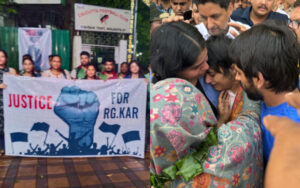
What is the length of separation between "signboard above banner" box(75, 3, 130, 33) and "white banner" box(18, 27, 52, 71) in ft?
0.47

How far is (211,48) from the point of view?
0.67 m

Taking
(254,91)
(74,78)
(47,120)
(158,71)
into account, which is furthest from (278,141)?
(47,120)

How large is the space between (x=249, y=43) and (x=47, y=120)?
1.25 meters

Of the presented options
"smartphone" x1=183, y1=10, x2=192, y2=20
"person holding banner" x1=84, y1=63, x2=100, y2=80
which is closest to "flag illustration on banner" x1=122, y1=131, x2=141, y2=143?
"person holding banner" x1=84, y1=63, x2=100, y2=80

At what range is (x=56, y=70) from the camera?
110cm

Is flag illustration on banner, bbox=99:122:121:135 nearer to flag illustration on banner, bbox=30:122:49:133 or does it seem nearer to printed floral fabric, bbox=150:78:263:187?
flag illustration on banner, bbox=30:122:49:133

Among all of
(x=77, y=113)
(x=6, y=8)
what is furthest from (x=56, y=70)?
(x=77, y=113)

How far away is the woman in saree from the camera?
0.60 meters

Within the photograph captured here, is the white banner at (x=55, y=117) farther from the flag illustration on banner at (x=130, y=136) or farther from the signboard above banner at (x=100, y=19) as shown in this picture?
the signboard above banner at (x=100, y=19)

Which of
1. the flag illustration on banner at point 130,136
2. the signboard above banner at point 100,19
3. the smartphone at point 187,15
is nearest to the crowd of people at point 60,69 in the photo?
the signboard above banner at point 100,19

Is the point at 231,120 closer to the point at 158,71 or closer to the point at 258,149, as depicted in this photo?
the point at 258,149

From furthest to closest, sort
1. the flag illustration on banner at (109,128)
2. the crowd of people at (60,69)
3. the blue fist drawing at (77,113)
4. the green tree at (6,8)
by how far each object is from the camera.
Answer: the flag illustration on banner at (109,128) → the blue fist drawing at (77,113) → the crowd of people at (60,69) → the green tree at (6,8)

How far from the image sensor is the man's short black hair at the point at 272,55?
22.6 inches

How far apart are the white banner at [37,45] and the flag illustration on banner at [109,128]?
737 mm
